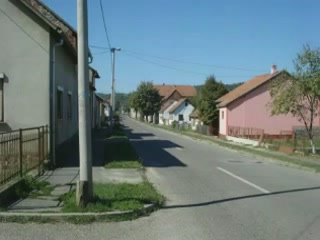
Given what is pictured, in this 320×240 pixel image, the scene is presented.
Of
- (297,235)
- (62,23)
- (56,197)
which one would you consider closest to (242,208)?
(297,235)

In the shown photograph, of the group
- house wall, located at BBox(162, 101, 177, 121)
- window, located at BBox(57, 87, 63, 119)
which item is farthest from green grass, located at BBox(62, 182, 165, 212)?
house wall, located at BBox(162, 101, 177, 121)

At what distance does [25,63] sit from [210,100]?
133 feet

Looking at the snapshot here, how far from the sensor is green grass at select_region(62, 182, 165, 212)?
31.4 ft

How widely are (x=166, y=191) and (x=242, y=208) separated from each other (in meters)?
2.71

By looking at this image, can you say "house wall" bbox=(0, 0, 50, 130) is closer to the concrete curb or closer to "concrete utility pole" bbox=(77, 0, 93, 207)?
"concrete utility pole" bbox=(77, 0, 93, 207)

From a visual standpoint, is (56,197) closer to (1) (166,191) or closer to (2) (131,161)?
(1) (166,191)

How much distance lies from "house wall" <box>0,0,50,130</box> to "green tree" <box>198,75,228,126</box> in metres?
39.9

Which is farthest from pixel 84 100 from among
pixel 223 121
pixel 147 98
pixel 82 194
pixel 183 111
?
pixel 147 98

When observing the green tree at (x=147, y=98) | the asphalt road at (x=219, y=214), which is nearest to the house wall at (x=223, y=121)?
the asphalt road at (x=219, y=214)

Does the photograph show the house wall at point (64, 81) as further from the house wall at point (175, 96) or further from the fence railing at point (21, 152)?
the house wall at point (175, 96)

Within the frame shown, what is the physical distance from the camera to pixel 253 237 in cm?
794

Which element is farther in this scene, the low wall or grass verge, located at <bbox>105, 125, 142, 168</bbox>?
the low wall

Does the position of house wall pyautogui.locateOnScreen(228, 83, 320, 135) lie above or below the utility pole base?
above

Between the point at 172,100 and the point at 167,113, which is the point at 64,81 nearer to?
the point at 167,113
